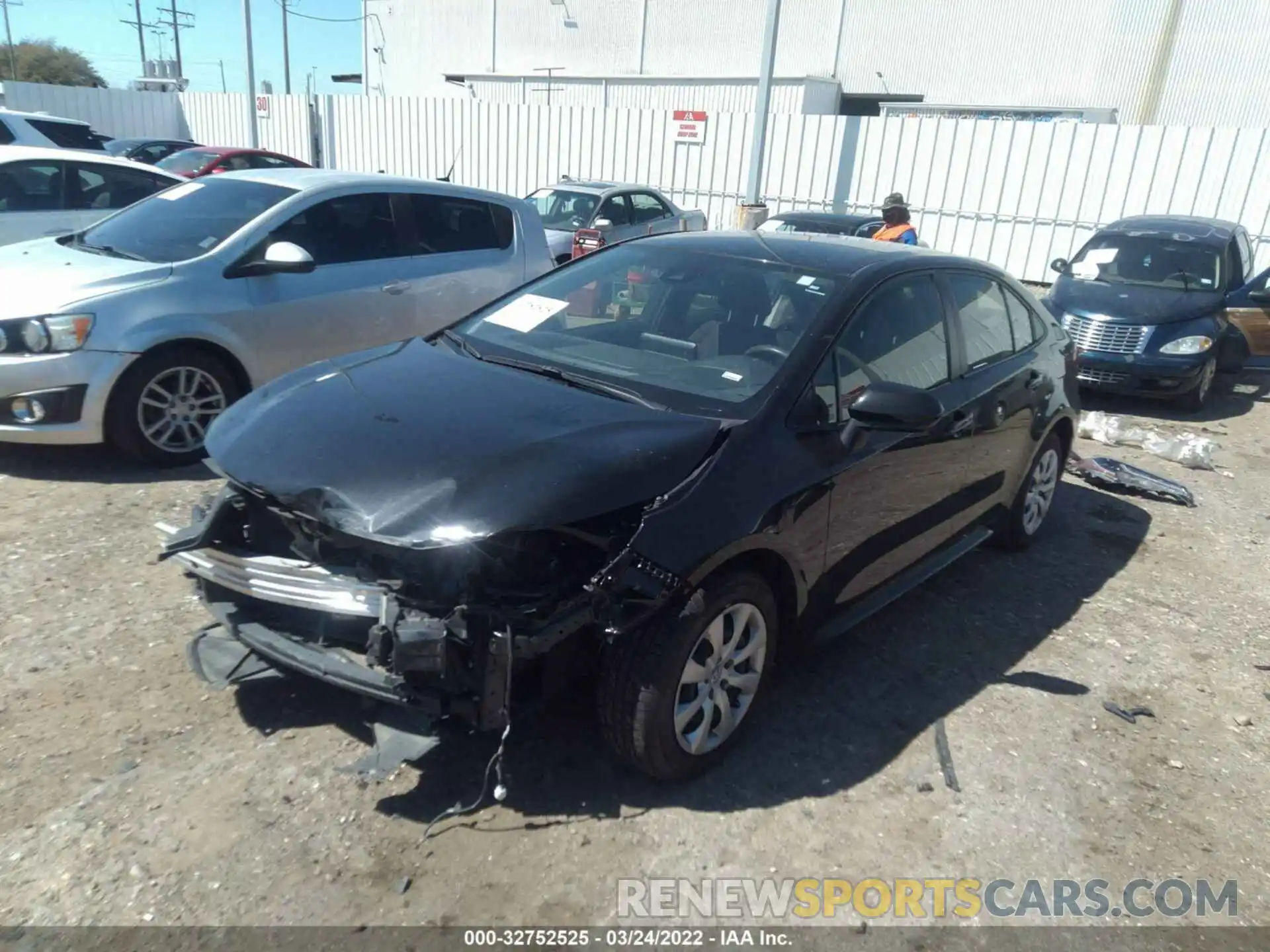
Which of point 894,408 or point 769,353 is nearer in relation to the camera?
point 894,408

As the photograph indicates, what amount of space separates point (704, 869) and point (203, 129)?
103 ft

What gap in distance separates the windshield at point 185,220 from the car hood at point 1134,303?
749 cm

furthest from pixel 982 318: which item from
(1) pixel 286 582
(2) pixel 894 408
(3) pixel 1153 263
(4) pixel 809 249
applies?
(3) pixel 1153 263

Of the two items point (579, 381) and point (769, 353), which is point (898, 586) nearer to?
point (769, 353)

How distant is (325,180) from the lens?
621cm

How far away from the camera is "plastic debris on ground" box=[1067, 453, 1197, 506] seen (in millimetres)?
6430

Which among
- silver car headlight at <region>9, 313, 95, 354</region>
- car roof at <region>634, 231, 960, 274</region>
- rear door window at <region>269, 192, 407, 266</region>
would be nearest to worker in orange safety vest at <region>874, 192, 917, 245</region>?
car roof at <region>634, 231, 960, 274</region>

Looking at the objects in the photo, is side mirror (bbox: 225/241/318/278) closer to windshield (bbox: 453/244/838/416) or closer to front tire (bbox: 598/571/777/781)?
windshield (bbox: 453/244/838/416)

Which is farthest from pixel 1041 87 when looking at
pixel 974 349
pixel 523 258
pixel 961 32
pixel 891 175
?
pixel 974 349

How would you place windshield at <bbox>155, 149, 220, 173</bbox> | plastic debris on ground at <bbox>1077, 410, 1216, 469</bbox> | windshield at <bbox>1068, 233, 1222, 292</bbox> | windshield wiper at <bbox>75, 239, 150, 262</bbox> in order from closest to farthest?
windshield wiper at <bbox>75, 239, 150, 262</bbox> < plastic debris on ground at <bbox>1077, 410, 1216, 469</bbox> < windshield at <bbox>1068, 233, 1222, 292</bbox> < windshield at <bbox>155, 149, 220, 173</bbox>

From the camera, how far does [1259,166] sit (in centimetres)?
1461

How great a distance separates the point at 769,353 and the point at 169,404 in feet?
12.2

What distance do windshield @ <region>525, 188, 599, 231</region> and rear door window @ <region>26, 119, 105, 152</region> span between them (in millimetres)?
6325

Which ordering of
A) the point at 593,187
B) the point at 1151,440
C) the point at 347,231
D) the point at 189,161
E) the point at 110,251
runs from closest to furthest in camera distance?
the point at 110,251 < the point at 347,231 < the point at 1151,440 < the point at 593,187 < the point at 189,161
